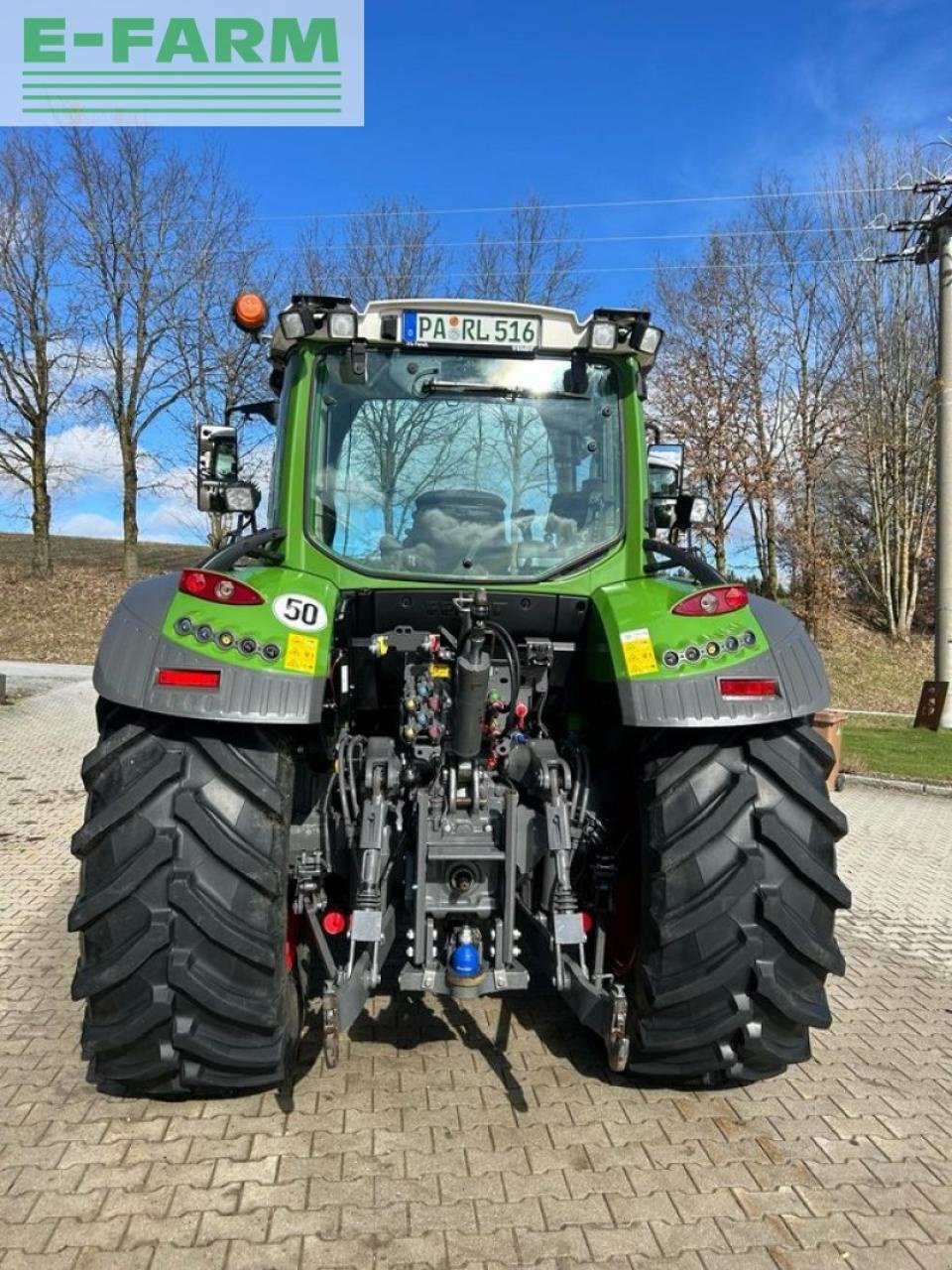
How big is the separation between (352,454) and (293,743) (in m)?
1.17

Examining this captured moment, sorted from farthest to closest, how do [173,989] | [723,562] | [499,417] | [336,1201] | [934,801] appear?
[723,562] → [934,801] → [499,417] → [173,989] → [336,1201]

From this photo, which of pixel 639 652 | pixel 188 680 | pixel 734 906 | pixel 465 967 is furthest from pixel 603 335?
pixel 465 967

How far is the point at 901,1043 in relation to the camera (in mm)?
3645

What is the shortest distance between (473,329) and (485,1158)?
276cm

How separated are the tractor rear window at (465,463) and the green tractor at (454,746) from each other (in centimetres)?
1

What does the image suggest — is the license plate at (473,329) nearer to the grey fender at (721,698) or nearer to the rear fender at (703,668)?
the rear fender at (703,668)

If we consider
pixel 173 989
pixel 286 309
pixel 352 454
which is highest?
pixel 286 309

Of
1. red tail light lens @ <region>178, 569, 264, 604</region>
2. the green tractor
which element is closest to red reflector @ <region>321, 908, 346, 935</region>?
the green tractor

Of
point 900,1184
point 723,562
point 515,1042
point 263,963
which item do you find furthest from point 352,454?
point 723,562

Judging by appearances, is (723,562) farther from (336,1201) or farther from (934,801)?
(336,1201)

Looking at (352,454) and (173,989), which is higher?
(352,454)

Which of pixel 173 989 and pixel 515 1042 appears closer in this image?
pixel 173 989

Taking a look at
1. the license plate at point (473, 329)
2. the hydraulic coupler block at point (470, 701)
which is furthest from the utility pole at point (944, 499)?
the hydraulic coupler block at point (470, 701)

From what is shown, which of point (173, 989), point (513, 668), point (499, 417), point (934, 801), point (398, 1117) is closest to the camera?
point (173, 989)
